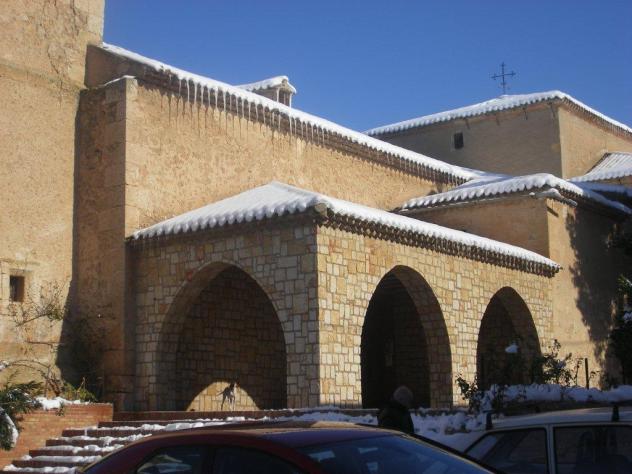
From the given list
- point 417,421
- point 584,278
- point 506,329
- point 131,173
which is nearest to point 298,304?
point 417,421

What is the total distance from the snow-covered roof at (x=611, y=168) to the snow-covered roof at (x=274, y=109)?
409 cm

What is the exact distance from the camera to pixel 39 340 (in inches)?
550

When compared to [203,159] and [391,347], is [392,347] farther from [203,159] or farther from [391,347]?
[203,159]

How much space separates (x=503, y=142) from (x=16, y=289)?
15588 millimetres

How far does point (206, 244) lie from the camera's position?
14.1 m

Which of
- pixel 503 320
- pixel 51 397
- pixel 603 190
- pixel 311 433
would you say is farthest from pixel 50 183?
pixel 603 190

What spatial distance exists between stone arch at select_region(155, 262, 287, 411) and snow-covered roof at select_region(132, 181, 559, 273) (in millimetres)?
804

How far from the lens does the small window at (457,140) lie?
1018 inches

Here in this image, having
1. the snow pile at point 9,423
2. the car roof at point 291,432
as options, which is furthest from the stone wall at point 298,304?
the car roof at point 291,432

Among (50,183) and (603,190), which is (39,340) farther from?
(603,190)

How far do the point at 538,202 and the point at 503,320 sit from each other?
267 cm

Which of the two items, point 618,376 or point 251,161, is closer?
point 251,161

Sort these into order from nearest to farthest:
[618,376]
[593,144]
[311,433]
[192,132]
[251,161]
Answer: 1. [311,433]
2. [192,132]
3. [251,161]
4. [618,376]
5. [593,144]

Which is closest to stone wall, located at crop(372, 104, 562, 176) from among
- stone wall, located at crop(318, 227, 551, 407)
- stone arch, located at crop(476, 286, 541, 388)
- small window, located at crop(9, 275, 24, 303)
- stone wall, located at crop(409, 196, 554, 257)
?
stone wall, located at crop(409, 196, 554, 257)
